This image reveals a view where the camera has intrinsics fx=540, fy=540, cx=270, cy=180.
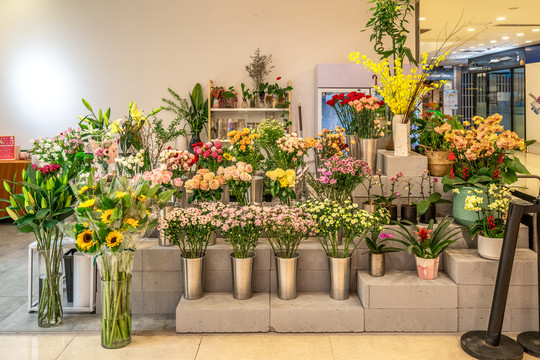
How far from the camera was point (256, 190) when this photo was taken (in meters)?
4.17

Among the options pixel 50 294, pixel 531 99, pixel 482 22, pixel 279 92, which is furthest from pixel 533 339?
pixel 531 99

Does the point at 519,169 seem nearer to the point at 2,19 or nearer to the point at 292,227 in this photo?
the point at 292,227

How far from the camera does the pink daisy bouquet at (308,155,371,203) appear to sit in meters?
3.79

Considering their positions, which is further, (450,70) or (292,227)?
(450,70)

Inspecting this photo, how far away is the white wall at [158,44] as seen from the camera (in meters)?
7.88

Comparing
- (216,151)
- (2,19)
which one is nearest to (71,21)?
(2,19)

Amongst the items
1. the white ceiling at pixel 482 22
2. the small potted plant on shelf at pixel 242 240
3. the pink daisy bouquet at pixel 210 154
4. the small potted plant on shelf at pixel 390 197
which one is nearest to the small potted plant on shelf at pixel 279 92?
the white ceiling at pixel 482 22

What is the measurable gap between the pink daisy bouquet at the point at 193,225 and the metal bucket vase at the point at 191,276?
49mm

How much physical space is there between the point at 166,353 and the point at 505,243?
2010 mm

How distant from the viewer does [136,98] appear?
7.96 meters

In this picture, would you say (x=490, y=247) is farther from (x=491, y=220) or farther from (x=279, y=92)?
(x=279, y=92)

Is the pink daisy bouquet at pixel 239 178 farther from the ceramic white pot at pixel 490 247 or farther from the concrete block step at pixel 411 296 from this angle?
the ceramic white pot at pixel 490 247

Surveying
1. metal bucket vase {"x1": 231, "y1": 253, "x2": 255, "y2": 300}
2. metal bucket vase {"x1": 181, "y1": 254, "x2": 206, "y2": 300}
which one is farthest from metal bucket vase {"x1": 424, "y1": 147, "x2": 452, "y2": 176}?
metal bucket vase {"x1": 181, "y1": 254, "x2": 206, "y2": 300}

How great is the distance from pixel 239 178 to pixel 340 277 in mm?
967
